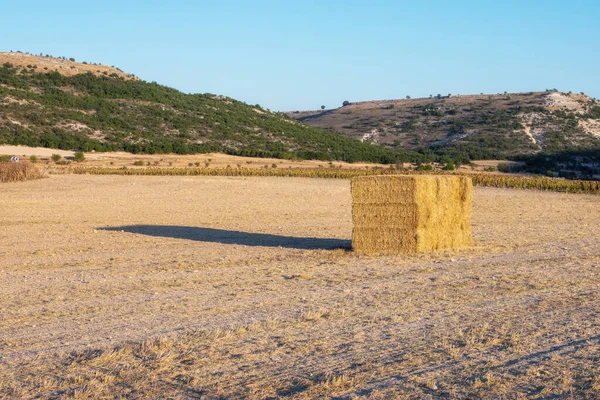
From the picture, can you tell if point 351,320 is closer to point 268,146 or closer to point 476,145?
point 268,146

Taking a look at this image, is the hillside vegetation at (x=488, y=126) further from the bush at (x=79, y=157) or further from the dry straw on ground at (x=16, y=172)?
the dry straw on ground at (x=16, y=172)

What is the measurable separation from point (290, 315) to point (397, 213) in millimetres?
5913


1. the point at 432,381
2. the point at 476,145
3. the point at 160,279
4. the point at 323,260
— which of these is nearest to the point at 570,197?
the point at 323,260

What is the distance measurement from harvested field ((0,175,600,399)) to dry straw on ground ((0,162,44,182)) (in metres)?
22.6

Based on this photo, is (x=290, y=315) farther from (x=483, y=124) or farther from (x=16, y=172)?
(x=483, y=124)

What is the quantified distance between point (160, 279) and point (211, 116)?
77122 millimetres

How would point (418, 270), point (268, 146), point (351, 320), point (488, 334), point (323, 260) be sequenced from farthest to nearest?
point (268, 146), point (323, 260), point (418, 270), point (351, 320), point (488, 334)

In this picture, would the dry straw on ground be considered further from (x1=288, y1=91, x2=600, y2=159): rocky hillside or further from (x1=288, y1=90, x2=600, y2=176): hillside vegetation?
(x1=288, y1=91, x2=600, y2=159): rocky hillside

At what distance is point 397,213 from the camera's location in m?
14.8

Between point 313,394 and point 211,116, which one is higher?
point 211,116

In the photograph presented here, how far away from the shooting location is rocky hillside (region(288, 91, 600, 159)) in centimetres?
8844

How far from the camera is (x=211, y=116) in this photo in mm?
88000

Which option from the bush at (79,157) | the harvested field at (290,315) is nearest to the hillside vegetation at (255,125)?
the bush at (79,157)

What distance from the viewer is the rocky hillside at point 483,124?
88438 millimetres
